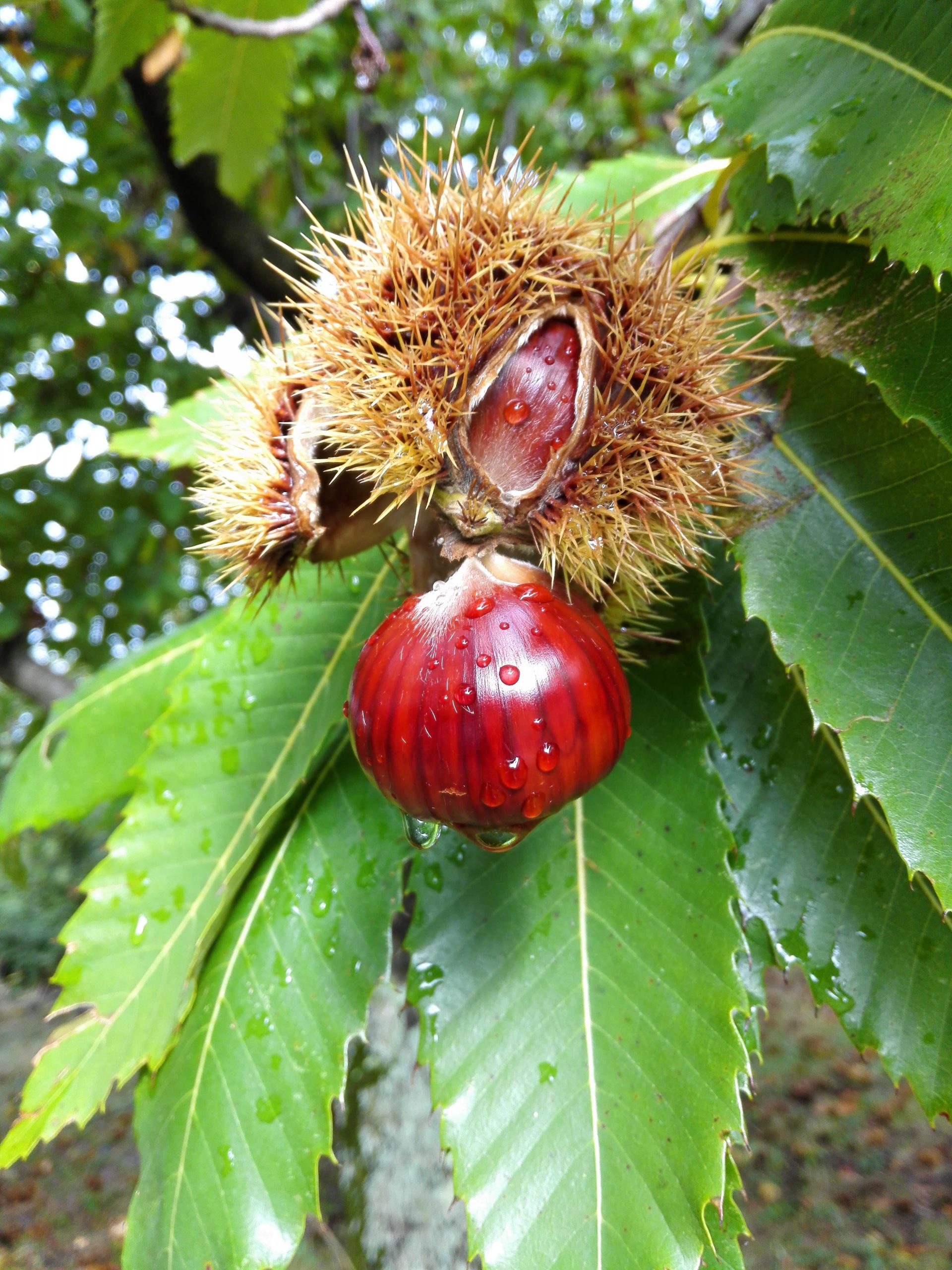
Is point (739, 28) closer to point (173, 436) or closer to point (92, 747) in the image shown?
point (173, 436)

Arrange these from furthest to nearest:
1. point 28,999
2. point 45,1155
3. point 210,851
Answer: point 28,999 → point 45,1155 → point 210,851

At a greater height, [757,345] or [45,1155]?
[757,345]

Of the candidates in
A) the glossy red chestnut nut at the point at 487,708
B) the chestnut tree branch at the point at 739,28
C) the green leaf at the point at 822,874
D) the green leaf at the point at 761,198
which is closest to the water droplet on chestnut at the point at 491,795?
the glossy red chestnut nut at the point at 487,708

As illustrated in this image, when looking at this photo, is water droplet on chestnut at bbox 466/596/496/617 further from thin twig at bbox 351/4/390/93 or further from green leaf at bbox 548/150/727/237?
thin twig at bbox 351/4/390/93

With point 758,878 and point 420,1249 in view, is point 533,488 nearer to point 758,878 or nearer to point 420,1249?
point 758,878

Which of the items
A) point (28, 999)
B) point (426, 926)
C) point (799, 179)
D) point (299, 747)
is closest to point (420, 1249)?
point (426, 926)

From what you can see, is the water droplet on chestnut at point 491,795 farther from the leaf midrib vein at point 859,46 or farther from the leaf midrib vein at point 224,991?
the leaf midrib vein at point 859,46
